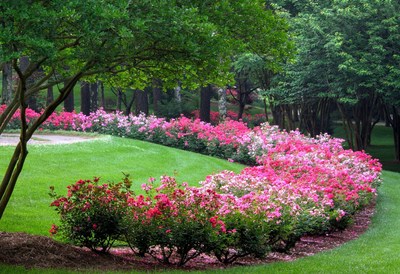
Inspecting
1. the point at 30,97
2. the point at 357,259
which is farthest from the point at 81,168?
the point at 30,97

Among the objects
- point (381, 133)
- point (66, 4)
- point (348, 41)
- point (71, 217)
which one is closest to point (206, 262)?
point (71, 217)

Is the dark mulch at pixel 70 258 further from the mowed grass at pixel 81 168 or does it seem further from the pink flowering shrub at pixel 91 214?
the mowed grass at pixel 81 168

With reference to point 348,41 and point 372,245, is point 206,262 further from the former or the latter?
point 348,41

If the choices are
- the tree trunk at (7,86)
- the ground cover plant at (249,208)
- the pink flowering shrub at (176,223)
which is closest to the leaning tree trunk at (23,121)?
the ground cover plant at (249,208)

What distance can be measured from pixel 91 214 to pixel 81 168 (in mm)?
7740

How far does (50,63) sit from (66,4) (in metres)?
1.11

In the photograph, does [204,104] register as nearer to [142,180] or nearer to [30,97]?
[30,97]

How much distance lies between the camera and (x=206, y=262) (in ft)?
32.5

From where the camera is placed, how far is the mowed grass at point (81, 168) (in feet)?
39.4

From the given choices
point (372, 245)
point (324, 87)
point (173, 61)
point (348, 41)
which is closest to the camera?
point (173, 61)

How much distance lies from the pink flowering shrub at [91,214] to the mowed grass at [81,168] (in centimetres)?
153

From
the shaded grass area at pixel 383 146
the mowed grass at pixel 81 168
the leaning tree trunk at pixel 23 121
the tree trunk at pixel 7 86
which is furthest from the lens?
the shaded grass area at pixel 383 146

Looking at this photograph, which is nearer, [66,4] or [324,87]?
[66,4]

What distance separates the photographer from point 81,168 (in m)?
16.9
